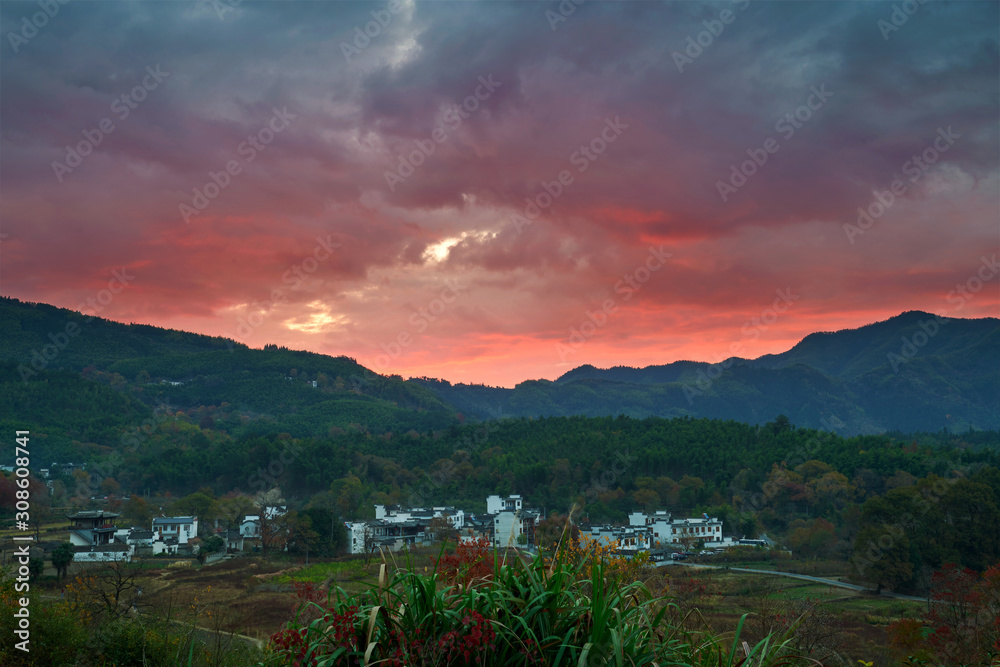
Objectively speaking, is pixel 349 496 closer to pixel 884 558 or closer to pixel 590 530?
pixel 590 530

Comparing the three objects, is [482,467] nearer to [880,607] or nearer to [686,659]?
[880,607]

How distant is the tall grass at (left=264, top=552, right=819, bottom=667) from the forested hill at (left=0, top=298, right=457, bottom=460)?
314 feet

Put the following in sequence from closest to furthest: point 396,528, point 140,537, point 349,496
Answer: point 140,537
point 396,528
point 349,496

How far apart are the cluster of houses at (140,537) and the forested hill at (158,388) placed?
4331cm

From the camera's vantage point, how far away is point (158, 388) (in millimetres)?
159500

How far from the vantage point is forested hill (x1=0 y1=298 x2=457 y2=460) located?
10025 centimetres

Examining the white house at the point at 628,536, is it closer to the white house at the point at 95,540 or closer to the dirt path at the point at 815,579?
the dirt path at the point at 815,579

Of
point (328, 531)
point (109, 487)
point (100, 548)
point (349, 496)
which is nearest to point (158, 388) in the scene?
point (109, 487)

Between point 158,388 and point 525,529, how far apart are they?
441 ft

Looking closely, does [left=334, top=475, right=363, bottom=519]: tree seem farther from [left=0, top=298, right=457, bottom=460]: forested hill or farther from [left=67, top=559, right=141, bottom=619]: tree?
[left=0, top=298, right=457, bottom=460]: forested hill

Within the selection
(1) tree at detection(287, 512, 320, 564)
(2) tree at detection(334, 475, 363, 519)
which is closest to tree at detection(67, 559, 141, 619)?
(1) tree at detection(287, 512, 320, 564)

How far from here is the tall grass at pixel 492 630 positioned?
3863mm

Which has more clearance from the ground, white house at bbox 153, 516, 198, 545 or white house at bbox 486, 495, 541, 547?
white house at bbox 153, 516, 198, 545

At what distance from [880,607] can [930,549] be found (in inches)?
298
